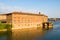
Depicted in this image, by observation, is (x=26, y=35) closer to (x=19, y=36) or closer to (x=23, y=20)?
(x=19, y=36)

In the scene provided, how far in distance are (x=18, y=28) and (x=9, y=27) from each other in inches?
188

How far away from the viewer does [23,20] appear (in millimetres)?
57719

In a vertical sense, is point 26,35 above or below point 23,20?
below

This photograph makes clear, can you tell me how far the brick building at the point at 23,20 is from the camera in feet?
176

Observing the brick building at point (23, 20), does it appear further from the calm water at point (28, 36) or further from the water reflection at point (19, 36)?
the calm water at point (28, 36)

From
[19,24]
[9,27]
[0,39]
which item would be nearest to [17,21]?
[19,24]

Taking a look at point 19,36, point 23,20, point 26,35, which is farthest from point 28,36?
point 23,20

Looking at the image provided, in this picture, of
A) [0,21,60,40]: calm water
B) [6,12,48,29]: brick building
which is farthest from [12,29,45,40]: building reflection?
[6,12,48,29]: brick building

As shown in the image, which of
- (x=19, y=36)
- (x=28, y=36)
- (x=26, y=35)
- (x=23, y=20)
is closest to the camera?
(x=19, y=36)

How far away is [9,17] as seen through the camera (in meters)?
56.1

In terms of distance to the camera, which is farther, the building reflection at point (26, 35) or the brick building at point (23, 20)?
the brick building at point (23, 20)

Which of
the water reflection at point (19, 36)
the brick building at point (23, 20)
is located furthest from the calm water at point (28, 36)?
the brick building at point (23, 20)

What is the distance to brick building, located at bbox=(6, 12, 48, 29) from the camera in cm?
5365

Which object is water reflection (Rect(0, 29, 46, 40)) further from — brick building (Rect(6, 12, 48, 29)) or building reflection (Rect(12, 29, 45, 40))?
brick building (Rect(6, 12, 48, 29))
